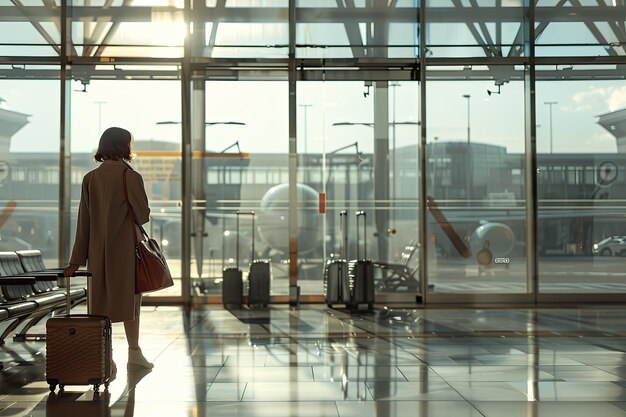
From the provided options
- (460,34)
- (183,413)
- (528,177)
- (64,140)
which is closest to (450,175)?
(528,177)

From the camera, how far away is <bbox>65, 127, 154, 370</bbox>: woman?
5449 mm

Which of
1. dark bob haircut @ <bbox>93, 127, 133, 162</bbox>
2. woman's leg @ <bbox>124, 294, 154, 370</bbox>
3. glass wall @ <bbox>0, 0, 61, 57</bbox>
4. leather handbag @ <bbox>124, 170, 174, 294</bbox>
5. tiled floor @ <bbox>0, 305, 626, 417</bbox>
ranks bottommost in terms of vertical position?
tiled floor @ <bbox>0, 305, 626, 417</bbox>

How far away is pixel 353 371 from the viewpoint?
5.75m

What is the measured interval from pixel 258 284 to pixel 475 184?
308 cm

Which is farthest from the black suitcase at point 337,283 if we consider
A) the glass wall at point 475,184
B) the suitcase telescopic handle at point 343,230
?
the glass wall at point 475,184

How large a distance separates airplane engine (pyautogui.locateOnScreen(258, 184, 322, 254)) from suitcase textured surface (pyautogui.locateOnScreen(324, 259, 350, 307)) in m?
0.62

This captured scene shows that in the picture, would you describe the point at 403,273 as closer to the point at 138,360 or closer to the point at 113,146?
the point at 138,360

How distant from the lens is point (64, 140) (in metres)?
10.9

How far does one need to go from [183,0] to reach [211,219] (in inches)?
113

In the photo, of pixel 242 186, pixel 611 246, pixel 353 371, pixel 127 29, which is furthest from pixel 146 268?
pixel 611 246

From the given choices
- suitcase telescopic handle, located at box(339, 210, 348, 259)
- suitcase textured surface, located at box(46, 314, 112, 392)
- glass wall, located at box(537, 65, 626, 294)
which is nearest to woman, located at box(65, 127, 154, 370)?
suitcase textured surface, located at box(46, 314, 112, 392)

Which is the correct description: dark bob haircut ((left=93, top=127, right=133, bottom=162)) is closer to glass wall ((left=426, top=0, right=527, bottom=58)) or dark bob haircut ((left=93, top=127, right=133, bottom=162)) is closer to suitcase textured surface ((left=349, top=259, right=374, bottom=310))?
suitcase textured surface ((left=349, top=259, right=374, bottom=310))

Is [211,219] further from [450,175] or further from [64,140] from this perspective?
[450,175]

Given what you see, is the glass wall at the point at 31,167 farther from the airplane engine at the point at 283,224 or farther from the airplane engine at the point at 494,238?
the airplane engine at the point at 494,238
